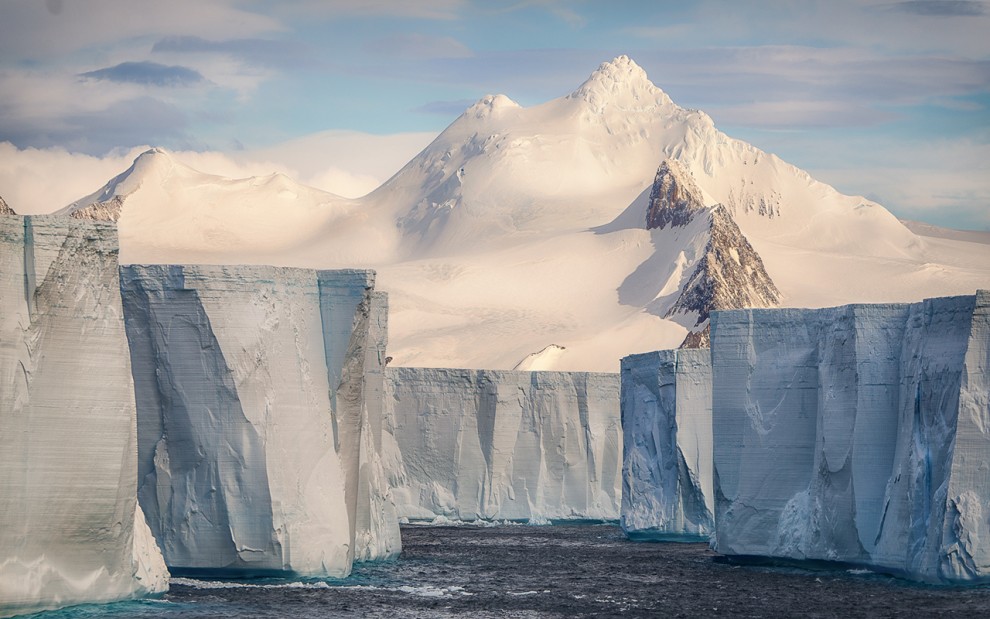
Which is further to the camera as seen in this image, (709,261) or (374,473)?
(709,261)

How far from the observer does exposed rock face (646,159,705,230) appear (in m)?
116

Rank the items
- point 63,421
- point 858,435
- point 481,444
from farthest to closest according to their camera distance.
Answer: point 481,444
point 858,435
point 63,421

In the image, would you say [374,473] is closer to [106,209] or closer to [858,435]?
[858,435]

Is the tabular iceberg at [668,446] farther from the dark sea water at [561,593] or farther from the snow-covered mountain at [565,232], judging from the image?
the snow-covered mountain at [565,232]

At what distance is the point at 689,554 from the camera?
125ft

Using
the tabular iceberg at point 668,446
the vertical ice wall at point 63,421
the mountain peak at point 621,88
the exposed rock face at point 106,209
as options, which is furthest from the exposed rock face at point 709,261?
the vertical ice wall at point 63,421

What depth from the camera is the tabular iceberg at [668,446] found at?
41062mm

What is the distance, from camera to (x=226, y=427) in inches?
1011

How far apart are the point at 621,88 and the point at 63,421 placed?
408ft

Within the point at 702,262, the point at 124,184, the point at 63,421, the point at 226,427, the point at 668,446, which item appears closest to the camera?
the point at 63,421

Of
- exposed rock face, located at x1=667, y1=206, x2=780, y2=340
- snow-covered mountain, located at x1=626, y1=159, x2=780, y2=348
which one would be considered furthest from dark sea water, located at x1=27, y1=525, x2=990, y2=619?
exposed rock face, located at x1=667, y1=206, x2=780, y2=340

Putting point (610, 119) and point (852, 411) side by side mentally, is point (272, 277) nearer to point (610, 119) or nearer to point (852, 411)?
A: point (852, 411)

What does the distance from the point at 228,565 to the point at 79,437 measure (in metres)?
5.89

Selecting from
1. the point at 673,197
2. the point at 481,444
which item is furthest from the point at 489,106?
the point at 481,444
